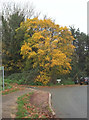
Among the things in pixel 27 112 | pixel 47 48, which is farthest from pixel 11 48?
pixel 27 112

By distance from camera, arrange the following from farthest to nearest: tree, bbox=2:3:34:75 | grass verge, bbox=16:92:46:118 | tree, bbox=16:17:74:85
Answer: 1. tree, bbox=2:3:34:75
2. tree, bbox=16:17:74:85
3. grass verge, bbox=16:92:46:118

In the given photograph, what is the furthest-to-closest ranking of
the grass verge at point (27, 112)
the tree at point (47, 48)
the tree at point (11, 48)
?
the tree at point (11, 48)
the tree at point (47, 48)
the grass verge at point (27, 112)

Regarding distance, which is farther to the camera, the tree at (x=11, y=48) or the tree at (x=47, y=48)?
the tree at (x=11, y=48)

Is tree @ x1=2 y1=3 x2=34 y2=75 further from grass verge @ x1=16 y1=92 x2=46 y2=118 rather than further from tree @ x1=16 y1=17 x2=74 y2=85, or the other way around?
grass verge @ x1=16 y1=92 x2=46 y2=118

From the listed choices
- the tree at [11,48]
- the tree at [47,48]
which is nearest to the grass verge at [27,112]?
the tree at [47,48]

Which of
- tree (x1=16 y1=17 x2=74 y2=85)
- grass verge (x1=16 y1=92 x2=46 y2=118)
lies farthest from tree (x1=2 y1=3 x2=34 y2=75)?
grass verge (x1=16 y1=92 x2=46 y2=118)

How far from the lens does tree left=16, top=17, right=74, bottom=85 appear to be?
2384 cm

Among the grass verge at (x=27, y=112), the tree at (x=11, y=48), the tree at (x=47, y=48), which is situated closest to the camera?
the grass verge at (x=27, y=112)

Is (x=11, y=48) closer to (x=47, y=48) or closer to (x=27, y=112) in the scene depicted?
(x=47, y=48)

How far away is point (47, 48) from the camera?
950 inches

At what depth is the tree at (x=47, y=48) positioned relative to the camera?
23.8m

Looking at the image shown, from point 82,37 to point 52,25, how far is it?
56.7 feet

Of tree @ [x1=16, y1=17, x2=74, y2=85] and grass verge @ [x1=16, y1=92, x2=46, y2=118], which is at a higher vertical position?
tree @ [x1=16, y1=17, x2=74, y2=85]

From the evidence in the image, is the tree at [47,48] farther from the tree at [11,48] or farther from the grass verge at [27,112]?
the grass verge at [27,112]
